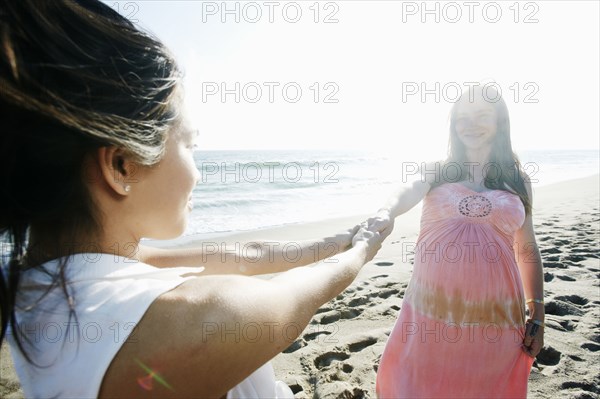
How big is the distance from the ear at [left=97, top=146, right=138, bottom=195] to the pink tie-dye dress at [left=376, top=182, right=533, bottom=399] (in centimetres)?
209

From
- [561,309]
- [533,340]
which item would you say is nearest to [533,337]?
[533,340]

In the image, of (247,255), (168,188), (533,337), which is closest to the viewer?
(168,188)

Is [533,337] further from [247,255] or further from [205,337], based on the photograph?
[205,337]

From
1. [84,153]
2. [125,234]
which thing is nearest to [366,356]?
[125,234]

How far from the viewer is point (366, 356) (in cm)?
352

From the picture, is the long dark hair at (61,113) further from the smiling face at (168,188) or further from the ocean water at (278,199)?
the ocean water at (278,199)

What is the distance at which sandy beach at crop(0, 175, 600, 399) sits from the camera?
3016 mm

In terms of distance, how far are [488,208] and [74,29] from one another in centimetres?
255

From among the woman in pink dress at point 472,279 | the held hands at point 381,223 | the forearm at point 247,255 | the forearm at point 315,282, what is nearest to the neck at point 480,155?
the woman in pink dress at point 472,279

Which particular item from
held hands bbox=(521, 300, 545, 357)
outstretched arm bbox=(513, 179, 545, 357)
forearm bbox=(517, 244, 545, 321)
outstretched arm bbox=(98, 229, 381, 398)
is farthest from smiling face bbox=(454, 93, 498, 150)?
outstretched arm bbox=(98, 229, 381, 398)

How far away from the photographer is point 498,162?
2887 millimetres

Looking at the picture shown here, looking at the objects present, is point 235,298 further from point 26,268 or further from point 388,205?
point 388,205

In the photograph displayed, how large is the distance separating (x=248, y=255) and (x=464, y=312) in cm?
150

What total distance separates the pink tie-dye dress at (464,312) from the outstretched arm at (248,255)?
66 cm
